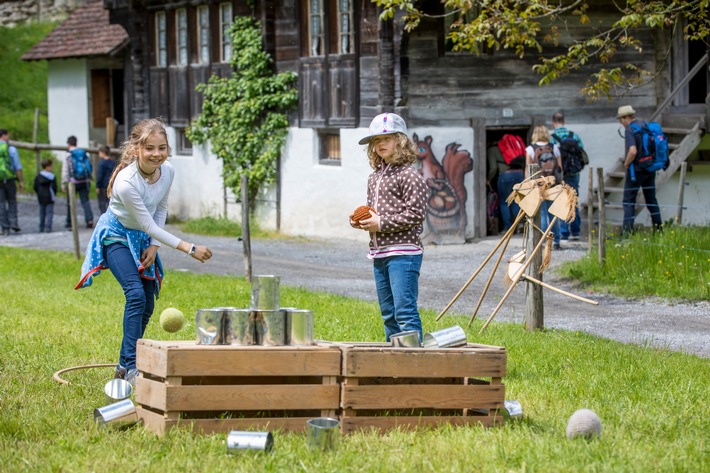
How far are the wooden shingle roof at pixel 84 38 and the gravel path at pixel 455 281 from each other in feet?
28.0

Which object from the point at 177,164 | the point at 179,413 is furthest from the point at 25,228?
the point at 179,413

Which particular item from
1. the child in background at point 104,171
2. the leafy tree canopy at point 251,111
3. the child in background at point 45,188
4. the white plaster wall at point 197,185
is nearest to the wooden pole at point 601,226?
the leafy tree canopy at point 251,111

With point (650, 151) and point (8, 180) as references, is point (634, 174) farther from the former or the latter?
point (8, 180)

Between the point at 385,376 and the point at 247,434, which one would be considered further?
the point at 385,376

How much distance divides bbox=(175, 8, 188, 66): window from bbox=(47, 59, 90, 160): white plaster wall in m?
8.71

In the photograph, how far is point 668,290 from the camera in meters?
13.4

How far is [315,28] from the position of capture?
21906mm

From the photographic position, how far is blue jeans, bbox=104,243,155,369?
293 inches

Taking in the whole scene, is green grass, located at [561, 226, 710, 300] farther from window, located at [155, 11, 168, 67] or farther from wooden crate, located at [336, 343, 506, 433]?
window, located at [155, 11, 168, 67]

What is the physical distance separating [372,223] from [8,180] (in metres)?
17.1

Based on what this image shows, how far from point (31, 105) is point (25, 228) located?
16560 millimetres

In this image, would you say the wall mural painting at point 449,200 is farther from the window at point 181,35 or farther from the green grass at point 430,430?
the green grass at point 430,430

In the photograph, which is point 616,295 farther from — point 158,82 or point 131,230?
point 158,82

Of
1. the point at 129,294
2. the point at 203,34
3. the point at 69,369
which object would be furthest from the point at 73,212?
the point at 129,294
